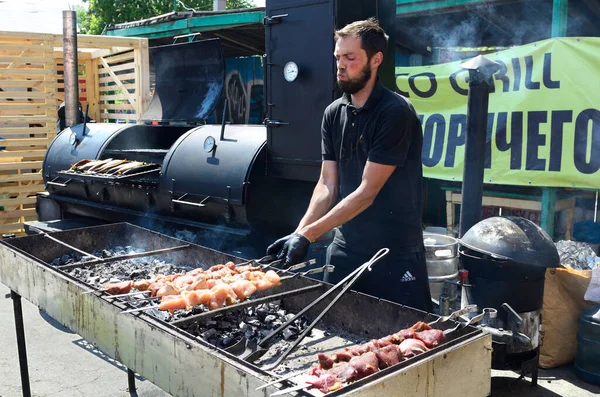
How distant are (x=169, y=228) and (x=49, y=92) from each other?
5.26 m

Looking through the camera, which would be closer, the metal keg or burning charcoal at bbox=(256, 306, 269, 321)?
burning charcoal at bbox=(256, 306, 269, 321)

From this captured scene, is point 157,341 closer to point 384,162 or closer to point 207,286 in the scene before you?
point 207,286

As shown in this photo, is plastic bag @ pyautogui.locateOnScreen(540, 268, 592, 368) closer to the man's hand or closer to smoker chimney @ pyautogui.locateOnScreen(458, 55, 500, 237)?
smoker chimney @ pyautogui.locateOnScreen(458, 55, 500, 237)

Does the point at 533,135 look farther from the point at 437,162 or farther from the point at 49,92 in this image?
the point at 49,92

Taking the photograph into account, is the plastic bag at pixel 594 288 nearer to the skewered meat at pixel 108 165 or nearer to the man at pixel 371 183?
the man at pixel 371 183

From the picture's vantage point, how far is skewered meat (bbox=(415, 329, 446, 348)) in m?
2.30

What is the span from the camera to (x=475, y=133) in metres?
5.12

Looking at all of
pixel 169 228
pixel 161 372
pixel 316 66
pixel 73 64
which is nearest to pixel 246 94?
pixel 73 64

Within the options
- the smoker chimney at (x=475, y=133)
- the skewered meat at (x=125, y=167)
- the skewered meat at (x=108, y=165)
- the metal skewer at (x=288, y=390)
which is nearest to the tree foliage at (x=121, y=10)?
the skewered meat at (x=108, y=165)

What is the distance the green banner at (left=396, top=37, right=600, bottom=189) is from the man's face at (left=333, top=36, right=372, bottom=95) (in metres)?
2.37

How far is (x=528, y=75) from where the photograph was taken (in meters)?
6.12

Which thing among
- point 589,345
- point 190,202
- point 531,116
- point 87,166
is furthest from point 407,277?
point 87,166

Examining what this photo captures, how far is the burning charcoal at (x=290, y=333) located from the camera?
9.48 feet

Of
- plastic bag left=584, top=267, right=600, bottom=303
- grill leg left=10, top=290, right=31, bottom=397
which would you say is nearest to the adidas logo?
plastic bag left=584, top=267, right=600, bottom=303
